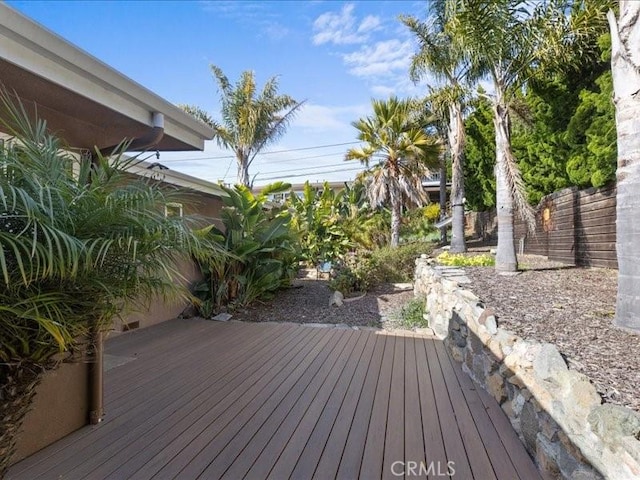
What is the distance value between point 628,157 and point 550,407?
2.71m

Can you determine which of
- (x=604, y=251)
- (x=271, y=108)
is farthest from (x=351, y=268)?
(x=271, y=108)

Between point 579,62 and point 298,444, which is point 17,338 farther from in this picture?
point 579,62

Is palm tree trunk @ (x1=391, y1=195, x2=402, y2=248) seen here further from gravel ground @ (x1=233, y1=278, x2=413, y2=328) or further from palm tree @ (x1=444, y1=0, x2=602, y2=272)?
palm tree @ (x1=444, y1=0, x2=602, y2=272)

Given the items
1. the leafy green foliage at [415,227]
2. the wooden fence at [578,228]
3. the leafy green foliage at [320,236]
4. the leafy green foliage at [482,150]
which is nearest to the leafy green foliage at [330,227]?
the leafy green foliage at [320,236]

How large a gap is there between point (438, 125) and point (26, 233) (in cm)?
1670

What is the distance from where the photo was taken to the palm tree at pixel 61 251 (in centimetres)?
153

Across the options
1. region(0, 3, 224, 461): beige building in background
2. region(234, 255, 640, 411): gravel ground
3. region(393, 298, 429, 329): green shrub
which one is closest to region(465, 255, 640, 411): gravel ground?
region(234, 255, 640, 411): gravel ground

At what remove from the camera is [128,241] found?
5.87 ft

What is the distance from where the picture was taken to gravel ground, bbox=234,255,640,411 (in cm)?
253

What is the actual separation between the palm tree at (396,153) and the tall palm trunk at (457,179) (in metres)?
0.70

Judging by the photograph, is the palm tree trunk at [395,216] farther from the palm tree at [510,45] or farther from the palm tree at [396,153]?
the palm tree at [510,45]

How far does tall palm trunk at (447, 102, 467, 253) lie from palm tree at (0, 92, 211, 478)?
10926 millimetres

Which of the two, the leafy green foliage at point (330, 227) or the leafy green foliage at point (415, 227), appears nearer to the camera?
the leafy green foliage at point (330, 227)

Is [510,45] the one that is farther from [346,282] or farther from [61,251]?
[61,251]
